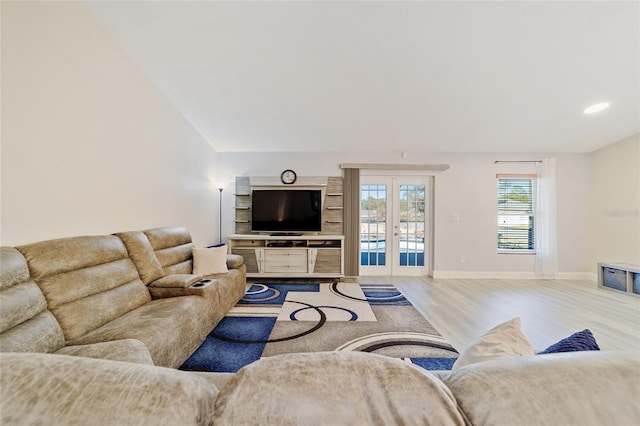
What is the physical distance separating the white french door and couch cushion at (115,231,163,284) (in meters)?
3.41

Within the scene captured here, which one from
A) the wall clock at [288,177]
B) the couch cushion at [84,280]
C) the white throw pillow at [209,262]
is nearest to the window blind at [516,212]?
the wall clock at [288,177]

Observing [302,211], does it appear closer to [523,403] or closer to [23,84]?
[23,84]

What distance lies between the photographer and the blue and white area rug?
1.96 metres

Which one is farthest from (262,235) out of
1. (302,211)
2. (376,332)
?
(376,332)

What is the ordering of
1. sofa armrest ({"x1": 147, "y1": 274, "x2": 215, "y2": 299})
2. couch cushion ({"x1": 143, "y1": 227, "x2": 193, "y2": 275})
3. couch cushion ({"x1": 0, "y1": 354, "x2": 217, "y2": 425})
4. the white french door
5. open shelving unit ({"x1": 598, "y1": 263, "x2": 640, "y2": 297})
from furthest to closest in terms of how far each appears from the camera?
the white french door < open shelving unit ({"x1": 598, "y1": 263, "x2": 640, "y2": 297}) < couch cushion ({"x1": 143, "y1": 227, "x2": 193, "y2": 275}) < sofa armrest ({"x1": 147, "y1": 274, "x2": 215, "y2": 299}) < couch cushion ({"x1": 0, "y1": 354, "x2": 217, "y2": 425})

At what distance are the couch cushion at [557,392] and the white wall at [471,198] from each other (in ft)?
13.9

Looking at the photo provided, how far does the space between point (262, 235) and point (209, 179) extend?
4.65ft

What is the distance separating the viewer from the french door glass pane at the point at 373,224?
4.64 m

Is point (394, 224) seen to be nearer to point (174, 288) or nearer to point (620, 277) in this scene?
point (620, 277)

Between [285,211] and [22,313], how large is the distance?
3326 millimetres

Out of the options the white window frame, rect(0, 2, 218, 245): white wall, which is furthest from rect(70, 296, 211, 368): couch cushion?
the white window frame

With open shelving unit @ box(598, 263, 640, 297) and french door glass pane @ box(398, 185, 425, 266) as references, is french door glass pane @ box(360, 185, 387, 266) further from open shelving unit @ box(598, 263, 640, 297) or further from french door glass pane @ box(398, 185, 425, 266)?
open shelving unit @ box(598, 263, 640, 297)

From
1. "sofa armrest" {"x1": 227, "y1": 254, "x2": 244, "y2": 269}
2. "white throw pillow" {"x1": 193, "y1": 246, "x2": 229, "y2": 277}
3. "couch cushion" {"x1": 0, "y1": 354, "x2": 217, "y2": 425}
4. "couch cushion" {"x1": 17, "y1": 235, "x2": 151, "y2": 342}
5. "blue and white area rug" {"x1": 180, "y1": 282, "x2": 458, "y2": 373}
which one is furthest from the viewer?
"sofa armrest" {"x1": 227, "y1": 254, "x2": 244, "y2": 269}

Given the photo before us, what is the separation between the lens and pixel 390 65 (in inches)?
100
